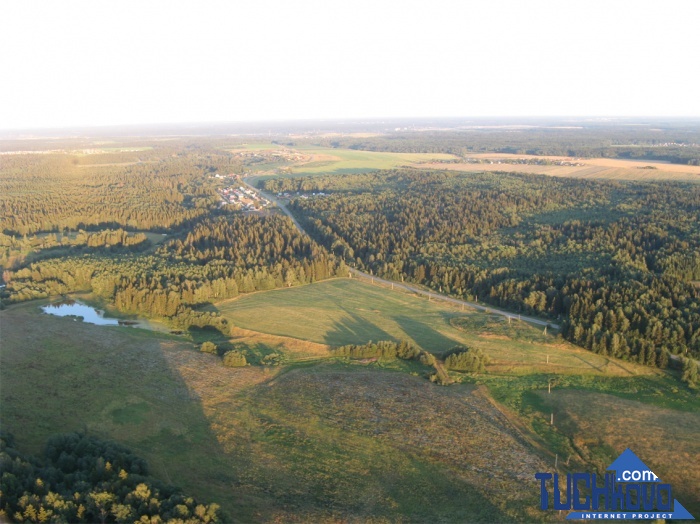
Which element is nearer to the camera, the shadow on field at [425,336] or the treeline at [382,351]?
the treeline at [382,351]

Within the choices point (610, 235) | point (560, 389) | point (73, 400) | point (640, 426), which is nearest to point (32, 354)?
point (73, 400)

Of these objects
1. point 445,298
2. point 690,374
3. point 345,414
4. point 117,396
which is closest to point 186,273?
point 117,396

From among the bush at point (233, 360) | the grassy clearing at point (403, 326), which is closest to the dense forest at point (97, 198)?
the grassy clearing at point (403, 326)

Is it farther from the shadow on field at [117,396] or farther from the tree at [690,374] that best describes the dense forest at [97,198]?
the tree at [690,374]

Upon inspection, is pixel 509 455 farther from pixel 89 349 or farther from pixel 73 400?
pixel 89 349

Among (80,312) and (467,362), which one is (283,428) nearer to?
(467,362)

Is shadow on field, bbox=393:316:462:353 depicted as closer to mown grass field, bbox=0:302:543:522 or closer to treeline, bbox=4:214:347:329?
mown grass field, bbox=0:302:543:522
